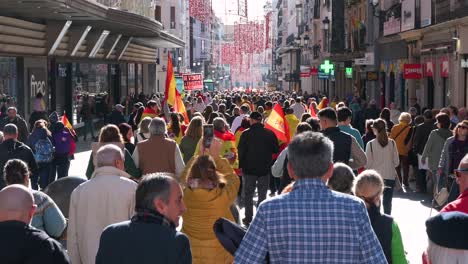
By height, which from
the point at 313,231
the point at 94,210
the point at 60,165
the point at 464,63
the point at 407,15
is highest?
the point at 407,15

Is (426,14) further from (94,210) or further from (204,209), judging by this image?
(94,210)

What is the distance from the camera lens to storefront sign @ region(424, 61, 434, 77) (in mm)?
A: 32162

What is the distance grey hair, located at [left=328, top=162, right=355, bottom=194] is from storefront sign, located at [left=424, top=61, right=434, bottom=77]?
26.8 m

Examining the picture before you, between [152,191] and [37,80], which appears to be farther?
[37,80]

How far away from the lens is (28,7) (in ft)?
80.3

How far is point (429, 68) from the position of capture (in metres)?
32.5

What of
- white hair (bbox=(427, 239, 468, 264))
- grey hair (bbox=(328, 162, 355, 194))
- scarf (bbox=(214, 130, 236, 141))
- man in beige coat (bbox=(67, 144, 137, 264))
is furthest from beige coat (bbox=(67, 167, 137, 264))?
scarf (bbox=(214, 130, 236, 141))

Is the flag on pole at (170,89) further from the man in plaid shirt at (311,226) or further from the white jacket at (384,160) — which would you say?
the man in plaid shirt at (311,226)

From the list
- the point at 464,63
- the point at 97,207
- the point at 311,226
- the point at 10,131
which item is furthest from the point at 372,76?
the point at 311,226

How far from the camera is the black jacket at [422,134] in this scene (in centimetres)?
1669

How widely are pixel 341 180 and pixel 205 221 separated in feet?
6.51

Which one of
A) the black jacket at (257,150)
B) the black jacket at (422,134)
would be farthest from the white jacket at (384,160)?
the black jacket at (422,134)

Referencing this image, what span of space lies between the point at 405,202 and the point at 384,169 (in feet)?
12.0

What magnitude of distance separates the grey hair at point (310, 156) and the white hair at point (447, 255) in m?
1.35
